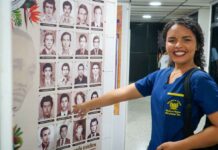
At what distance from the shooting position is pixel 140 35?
10062 mm

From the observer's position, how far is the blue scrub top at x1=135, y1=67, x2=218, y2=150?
49.3 inches

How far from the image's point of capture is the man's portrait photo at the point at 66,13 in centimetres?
154

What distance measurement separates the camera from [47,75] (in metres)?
1.50

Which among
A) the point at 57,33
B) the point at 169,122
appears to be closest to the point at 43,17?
the point at 57,33

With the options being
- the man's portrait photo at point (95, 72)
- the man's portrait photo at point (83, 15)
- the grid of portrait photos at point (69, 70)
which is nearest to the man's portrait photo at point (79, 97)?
the grid of portrait photos at point (69, 70)

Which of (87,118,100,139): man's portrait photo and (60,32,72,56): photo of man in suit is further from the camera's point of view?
(87,118,100,139): man's portrait photo

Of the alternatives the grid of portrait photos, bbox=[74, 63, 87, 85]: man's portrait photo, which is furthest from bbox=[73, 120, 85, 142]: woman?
bbox=[74, 63, 87, 85]: man's portrait photo

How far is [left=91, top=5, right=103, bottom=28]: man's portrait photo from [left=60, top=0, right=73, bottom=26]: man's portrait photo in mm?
178

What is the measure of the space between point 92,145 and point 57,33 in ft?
2.53

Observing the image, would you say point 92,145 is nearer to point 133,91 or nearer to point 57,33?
point 133,91

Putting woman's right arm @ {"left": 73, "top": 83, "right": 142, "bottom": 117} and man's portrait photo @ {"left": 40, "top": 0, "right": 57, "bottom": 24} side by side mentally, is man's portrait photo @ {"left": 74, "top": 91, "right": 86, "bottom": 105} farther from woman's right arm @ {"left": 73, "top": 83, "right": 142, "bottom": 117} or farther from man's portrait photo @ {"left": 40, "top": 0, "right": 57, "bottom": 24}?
man's portrait photo @ {"left": 40, "top": 0, "right": 57, "bottom": 24}

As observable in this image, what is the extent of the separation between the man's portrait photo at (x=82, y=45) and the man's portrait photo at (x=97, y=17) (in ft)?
0.35

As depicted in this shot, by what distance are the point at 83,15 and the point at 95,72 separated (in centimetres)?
36

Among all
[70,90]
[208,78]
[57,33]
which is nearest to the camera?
[208,78]
